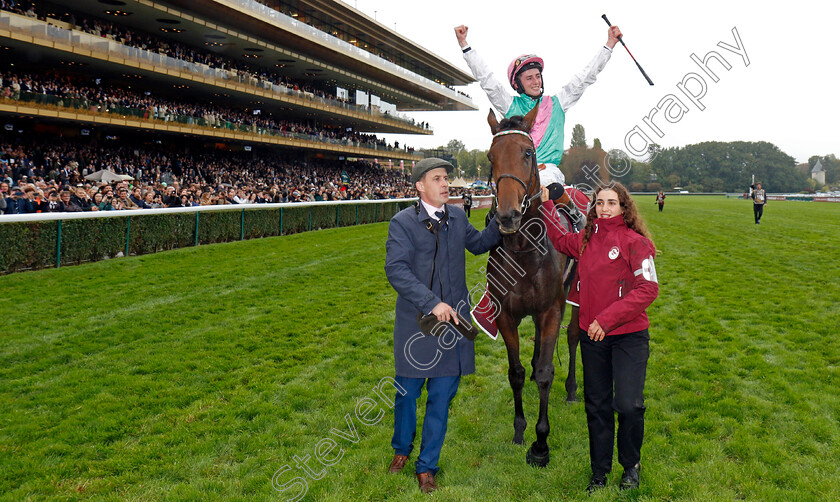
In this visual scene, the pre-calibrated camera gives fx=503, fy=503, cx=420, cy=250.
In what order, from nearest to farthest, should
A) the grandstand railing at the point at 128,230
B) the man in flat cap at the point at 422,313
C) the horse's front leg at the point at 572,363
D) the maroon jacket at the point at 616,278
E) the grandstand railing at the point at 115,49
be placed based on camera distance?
the maroon jacket at the point at 616,278, the man in flat cap at the point at 422,313, the horse's front leg at the point at 572,363, the grandstand railing at the point at 128,230, the grandstand railing at the point at 115,49

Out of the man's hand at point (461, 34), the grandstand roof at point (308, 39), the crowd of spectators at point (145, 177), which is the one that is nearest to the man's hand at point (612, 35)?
the man's hand at point (461, 34)

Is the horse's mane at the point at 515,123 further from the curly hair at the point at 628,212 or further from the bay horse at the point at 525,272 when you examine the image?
the curly hair at the point at 628,212

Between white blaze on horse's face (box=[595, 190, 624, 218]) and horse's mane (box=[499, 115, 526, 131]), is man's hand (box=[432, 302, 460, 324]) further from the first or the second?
horse's mane (box=[499, 115, 526, 131])

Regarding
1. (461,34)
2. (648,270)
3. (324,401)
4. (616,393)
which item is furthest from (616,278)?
(324,401)

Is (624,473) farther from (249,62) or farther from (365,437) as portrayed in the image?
(249,62)

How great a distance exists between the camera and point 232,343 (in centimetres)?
556

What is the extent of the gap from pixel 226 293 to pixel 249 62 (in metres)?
27.6

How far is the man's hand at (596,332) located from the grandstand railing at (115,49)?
21.5 metres

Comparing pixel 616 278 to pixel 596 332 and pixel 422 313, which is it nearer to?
pixel 596 332

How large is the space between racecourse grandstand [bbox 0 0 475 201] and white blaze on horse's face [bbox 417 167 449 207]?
35.6 feet

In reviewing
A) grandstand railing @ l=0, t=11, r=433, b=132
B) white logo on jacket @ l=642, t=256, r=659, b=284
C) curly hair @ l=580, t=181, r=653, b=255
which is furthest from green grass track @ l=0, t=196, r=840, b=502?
grandstand railing @ l=0, t=11, r=433, b=132

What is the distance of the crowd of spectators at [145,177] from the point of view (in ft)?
36.3

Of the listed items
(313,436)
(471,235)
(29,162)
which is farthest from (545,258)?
(29,162)

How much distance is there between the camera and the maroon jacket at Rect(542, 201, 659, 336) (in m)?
2.62
